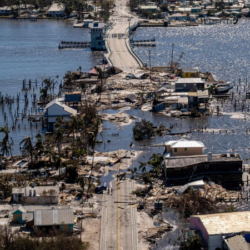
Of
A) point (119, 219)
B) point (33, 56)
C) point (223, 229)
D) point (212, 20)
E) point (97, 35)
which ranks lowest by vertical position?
point (33, 56)

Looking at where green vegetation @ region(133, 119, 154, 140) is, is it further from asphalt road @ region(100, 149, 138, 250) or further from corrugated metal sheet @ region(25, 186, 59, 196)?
corrugated metal sheet @ region(25, 186, 59, 196)

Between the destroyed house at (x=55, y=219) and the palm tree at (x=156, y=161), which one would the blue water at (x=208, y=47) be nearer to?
the palm tree at (x=156, y=161)

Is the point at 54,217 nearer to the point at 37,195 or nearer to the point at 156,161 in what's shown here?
Result: the point at 37,195

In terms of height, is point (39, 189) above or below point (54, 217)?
below

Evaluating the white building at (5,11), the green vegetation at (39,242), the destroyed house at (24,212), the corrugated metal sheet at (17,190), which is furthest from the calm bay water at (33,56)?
the green vegetation at (39,242)

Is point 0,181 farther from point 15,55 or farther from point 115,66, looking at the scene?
point 15,55

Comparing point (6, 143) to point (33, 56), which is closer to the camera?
point (6, 143)

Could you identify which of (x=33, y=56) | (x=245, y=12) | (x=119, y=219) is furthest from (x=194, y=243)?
(x=245, y=12)
